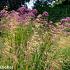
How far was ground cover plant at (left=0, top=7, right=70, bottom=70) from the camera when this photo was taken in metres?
6.17

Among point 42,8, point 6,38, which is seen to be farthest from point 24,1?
point 6,38

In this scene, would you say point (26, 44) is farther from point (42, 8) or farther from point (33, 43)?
point (42, 8)

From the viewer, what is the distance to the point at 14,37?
21.4 ft

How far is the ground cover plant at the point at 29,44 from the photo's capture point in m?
6.17

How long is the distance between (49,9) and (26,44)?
52.4 ft

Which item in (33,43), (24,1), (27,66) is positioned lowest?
(27,66)

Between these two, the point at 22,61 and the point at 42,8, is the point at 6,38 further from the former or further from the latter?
the point at 42,8

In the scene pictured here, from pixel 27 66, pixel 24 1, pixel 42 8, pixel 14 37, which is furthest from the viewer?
pixel 42 8

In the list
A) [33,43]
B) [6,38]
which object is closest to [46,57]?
[33,43]

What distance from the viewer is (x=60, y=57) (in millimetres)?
6547

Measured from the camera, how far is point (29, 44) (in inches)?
246

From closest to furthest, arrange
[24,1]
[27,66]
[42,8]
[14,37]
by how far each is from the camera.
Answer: [27,66], [14,37], [24,1], [42,8]

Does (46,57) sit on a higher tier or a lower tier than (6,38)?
lower

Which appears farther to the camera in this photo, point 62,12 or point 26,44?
point 62,12
